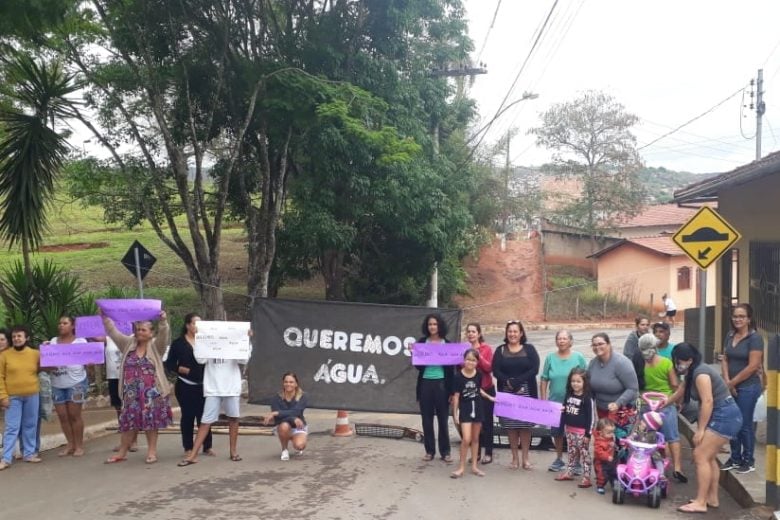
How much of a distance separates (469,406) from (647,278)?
1182 inches

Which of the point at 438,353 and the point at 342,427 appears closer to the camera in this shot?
the point at 438,353

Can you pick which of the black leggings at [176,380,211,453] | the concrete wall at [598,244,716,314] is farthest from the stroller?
the concrete wall at [598,244,716,314]

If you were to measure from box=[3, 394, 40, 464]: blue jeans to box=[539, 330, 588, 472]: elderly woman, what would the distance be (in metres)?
5.83

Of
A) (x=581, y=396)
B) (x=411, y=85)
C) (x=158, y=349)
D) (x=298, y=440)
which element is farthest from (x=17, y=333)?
(x=411, y=85)

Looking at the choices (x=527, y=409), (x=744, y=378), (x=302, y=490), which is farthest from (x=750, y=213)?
(x=302, y=490)

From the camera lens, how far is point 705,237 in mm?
9805

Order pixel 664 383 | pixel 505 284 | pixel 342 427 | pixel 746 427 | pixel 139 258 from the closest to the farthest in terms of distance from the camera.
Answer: pixel 746 427 < pixel 664 383 < pixel 342 427 < pixel 139 258 < pixel 505 284

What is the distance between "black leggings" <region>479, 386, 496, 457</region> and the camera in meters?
8.58

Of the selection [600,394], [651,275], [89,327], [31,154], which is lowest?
[600,394]

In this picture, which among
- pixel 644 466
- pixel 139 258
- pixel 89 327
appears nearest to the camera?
pixel 644 466

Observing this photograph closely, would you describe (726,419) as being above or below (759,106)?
below

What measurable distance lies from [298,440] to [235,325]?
1539mm

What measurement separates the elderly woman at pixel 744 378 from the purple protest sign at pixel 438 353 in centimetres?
286

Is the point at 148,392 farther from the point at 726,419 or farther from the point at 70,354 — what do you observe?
the point at 726,419
